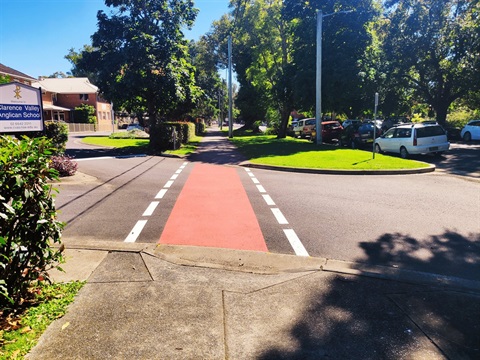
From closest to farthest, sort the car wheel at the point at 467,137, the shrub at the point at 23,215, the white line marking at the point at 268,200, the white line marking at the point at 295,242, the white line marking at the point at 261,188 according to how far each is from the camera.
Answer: the shrub at the point at 23,215 < the white line marking at the point at 295,242 < the white line marking at the point at 268,200 < the white line marking at the point at 261,188 < the car wheel at the point at 467,137

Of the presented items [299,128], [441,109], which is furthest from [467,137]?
[299,128]

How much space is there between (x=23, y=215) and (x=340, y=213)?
5.80 meters

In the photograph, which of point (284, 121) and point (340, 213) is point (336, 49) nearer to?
point (284, 121)

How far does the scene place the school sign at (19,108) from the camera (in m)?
8.53

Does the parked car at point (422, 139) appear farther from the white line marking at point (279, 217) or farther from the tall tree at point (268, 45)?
the tall tree at point (268, 45)

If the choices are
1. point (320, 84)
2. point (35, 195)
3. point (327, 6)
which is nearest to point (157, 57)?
point (320, 84)

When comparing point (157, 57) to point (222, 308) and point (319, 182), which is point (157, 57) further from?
point (222, 308)

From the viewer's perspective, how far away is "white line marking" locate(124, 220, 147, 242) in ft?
19.0

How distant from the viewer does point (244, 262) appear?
4.95 metres

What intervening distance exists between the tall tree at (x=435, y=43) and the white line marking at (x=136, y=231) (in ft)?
108

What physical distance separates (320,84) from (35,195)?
2266 centimetres

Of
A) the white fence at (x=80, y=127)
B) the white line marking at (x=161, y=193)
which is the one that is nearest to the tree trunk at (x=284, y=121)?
the white line marking at (x=161, y=193)

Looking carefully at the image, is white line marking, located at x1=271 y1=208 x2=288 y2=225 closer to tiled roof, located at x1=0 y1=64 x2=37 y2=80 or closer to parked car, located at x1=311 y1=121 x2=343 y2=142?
parked car, located at x1=311 y1=121 x2=343 y2=142

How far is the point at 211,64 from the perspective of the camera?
5572cm
